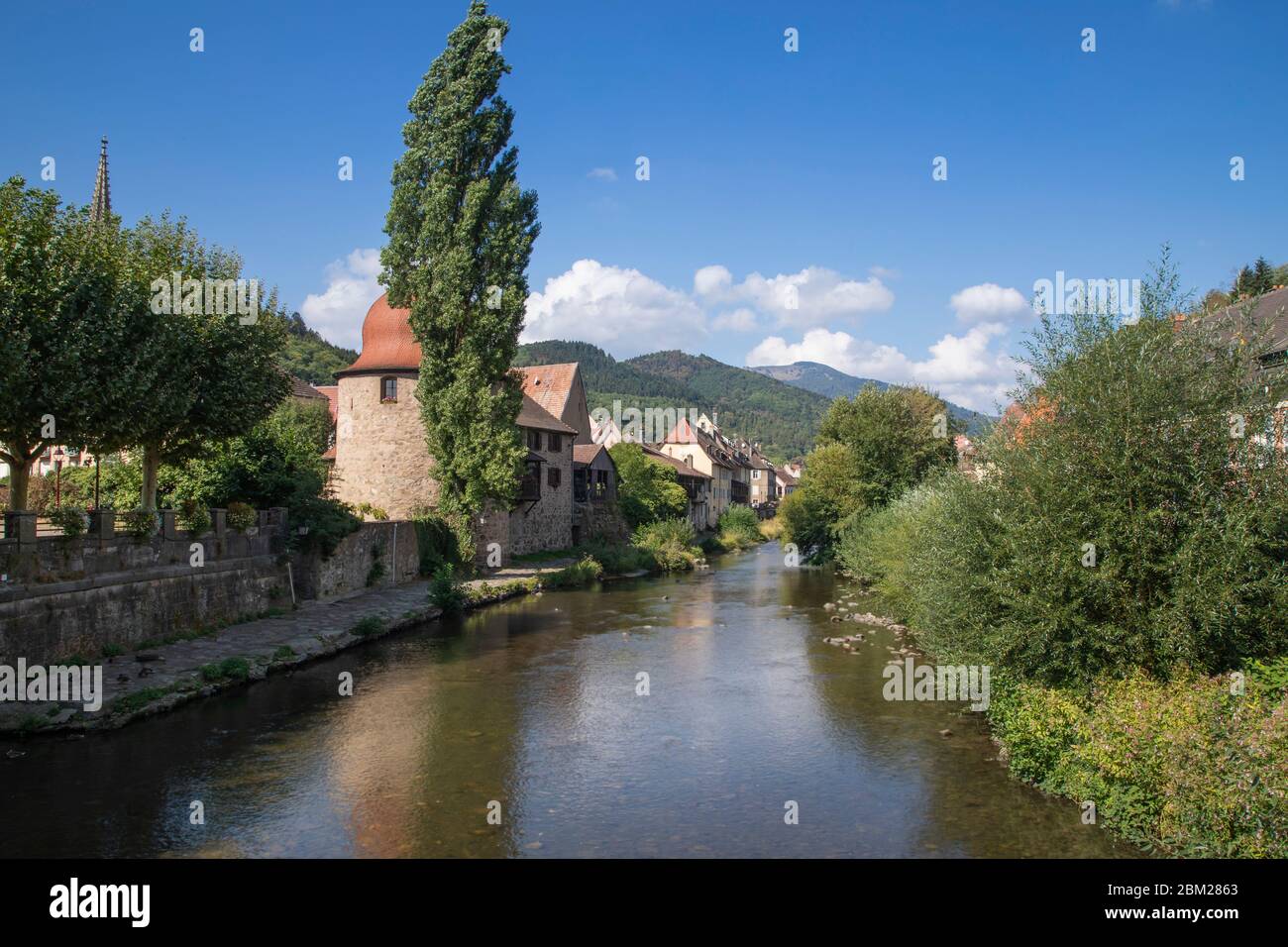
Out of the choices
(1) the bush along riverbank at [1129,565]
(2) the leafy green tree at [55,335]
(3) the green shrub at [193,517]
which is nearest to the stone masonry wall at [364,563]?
(3) the green shrub at [193,517]

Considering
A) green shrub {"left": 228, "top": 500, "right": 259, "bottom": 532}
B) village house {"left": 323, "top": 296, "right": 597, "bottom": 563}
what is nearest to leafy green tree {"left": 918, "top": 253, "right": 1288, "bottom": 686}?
green shrub {"left": 228, "top": 500, "right": 259, "bottom": 532}

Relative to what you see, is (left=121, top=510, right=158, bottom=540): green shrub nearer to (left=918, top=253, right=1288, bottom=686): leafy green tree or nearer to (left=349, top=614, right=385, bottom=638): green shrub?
(left=349, top=614, right=385, bottom=638): green shrub

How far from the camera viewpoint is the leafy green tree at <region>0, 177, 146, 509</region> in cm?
1748

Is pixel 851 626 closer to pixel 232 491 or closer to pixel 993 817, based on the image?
pixel 993 817

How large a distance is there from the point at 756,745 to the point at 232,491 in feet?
64.4

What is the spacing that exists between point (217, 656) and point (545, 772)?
10767 mm

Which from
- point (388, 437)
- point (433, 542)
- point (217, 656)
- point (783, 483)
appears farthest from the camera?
point (783, 483)

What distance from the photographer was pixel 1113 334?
45.7 ft

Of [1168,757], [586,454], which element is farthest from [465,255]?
[1168,757]

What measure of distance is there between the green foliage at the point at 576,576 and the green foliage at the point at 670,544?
6001 millimetres

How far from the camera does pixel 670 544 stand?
2055 inches

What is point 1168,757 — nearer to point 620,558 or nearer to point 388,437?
point 388,437

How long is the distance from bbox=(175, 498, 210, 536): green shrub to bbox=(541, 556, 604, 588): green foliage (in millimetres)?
18652
